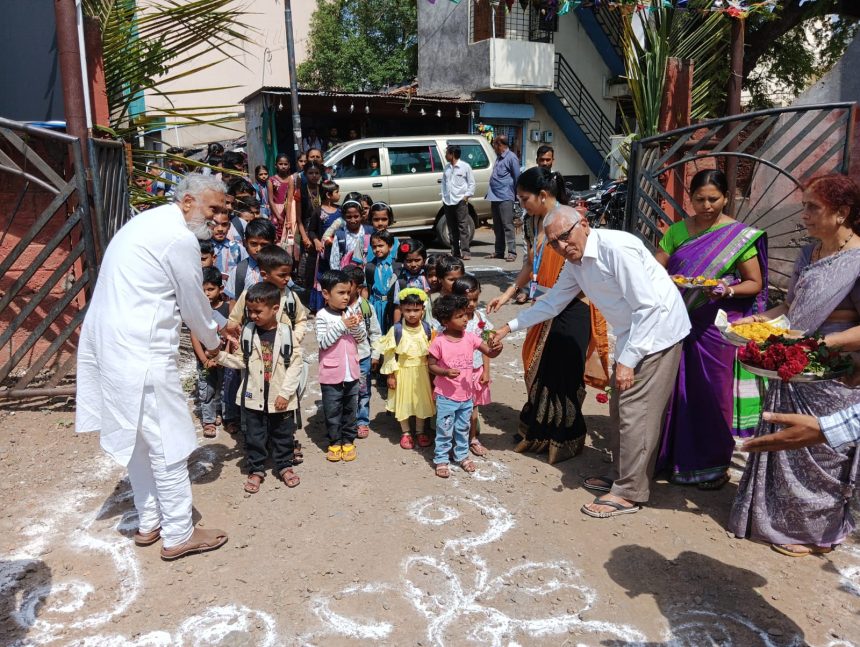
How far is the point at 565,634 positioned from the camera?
9.16ft

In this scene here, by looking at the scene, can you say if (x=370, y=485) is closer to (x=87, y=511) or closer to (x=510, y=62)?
(x=87, y=511)

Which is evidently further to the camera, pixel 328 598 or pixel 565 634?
pixel 328 598

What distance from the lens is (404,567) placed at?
3.24 m

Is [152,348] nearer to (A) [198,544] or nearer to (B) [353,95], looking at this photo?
(A) [198,544]

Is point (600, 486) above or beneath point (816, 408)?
beneath

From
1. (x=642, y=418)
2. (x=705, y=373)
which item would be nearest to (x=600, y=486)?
(x=642, y=418)

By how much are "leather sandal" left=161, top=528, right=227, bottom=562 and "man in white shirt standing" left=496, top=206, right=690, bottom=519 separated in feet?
6.61

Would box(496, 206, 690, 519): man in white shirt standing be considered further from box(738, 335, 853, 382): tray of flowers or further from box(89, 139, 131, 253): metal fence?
box(89, 139, 131, 253): metal fence

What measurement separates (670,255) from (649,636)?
2.19 m

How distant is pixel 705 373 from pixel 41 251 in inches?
189

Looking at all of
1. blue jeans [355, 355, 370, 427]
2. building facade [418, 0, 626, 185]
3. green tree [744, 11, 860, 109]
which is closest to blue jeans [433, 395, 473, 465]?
blue jeans [355, 355, 370, 427]

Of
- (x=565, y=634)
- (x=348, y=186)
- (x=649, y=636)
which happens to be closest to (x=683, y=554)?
(x=649, y=636)

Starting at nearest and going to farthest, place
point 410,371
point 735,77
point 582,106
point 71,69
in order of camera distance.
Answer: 1. point 410,371
2. point 71,69
3. point 735,77
4. point 582,106

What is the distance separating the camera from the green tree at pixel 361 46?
77.3 ft
